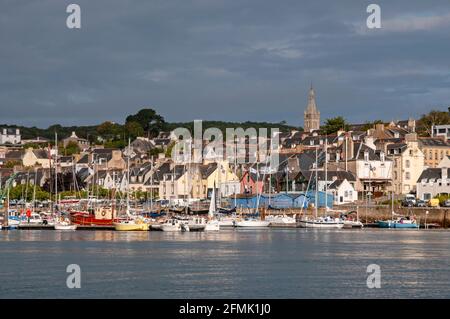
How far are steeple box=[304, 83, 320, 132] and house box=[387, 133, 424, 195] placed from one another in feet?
174

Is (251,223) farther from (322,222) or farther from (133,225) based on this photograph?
(133,225)

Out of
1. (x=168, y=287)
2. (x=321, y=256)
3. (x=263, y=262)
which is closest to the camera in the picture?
(x=168, y=287)

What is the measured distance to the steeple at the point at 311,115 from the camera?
16925 centimetres

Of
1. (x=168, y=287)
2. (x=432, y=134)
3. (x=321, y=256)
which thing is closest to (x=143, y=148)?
(x=432, y=134)

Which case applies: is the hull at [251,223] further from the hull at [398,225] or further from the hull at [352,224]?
the hull at [398,225]

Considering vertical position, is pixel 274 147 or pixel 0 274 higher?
pixel 274 147

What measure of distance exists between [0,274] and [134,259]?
9655 millimetres

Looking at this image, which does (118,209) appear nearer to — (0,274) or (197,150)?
(197,150)

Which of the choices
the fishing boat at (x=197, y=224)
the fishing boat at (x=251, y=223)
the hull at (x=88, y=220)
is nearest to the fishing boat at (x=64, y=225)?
the hull at (x=88, y=220)

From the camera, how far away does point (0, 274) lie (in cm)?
4650

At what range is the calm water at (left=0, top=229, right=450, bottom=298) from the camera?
39906 mm

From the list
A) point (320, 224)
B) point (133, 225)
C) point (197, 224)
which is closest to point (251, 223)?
point (320, 224)
